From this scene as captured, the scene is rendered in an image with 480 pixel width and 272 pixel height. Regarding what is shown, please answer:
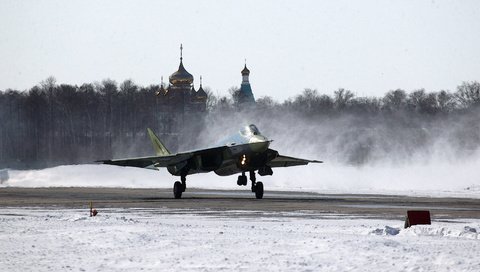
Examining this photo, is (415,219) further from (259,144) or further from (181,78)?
(181,78)

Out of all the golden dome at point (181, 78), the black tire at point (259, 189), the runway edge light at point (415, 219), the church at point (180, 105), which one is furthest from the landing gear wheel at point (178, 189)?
the golden dome at point (181, 78)

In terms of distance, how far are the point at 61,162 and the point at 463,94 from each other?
5561 cm

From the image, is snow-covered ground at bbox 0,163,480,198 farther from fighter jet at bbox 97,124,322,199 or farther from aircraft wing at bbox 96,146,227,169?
aircraft wing at bbox 96,146,227,169

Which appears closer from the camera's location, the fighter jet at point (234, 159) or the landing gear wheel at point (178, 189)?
the fighter jet at point (234, 159)

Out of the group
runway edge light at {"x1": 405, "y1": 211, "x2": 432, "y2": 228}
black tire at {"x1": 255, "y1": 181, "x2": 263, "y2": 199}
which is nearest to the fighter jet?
black tire at {"x1": 255, "y1": 181, "x2": 263, "y2": 199}

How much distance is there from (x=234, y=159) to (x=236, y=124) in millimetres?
53954

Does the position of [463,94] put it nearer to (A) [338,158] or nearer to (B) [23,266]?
(A) [338,158]

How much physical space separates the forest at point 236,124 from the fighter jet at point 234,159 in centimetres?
2413

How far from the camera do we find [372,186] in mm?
51188

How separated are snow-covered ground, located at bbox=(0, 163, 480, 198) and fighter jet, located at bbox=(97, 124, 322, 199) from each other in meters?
9.32

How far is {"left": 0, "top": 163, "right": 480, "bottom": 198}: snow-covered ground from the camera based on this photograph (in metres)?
48.2

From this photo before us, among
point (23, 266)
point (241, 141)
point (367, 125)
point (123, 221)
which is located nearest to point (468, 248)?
point (23, 266)

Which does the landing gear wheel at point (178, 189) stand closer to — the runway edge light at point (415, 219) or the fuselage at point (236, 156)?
the fuselage at point (236, 156)

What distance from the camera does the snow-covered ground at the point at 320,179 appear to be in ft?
158
